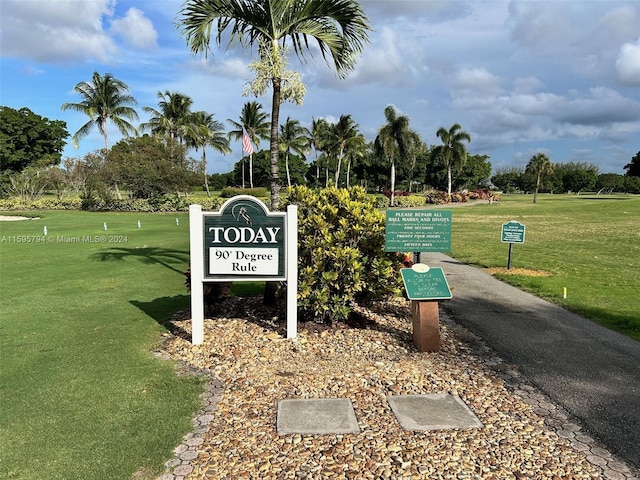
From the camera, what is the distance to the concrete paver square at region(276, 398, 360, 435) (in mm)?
3707

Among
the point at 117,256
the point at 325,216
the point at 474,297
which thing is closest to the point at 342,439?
the point at 325,216

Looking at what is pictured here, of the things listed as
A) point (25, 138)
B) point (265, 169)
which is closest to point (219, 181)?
point (265, 169)

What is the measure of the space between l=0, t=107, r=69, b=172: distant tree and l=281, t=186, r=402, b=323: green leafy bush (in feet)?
207

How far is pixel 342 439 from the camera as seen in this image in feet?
A: 11.6

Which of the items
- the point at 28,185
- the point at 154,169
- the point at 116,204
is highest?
the point at 154,169

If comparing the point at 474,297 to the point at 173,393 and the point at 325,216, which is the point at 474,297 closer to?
the point at 325,216

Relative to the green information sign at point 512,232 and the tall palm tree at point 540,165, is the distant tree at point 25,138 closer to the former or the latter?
the green information sign at point 512,232

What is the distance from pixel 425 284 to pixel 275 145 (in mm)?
3424

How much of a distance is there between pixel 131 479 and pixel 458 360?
3679 millimetres

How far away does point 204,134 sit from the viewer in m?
54.2

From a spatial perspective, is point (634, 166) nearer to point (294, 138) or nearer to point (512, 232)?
point (294, 138)

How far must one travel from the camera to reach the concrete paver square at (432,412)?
3.78m

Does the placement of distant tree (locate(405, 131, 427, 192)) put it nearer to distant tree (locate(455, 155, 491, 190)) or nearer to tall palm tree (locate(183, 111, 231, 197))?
distant tree (locate(455, 155, 491, 190))

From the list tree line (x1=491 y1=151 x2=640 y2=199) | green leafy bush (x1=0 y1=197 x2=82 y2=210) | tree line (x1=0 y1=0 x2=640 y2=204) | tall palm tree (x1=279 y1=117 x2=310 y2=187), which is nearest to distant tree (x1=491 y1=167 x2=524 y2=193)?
tree line (x1=491 y1=151 x2=640 y2=199)
